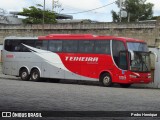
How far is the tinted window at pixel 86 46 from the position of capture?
28.3 metres

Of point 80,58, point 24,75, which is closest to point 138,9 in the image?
point 24,75

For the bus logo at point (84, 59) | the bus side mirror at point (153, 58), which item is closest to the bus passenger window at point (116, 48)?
the bus logo at point (84, 59)

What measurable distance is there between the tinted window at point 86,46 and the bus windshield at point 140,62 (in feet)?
10.2

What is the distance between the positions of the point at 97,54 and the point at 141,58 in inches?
114

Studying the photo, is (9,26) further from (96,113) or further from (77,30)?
(96,113)

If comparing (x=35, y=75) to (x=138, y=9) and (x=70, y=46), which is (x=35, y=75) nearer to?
(x=70, y=46)

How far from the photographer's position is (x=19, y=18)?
234ft

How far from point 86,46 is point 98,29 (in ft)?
19.9

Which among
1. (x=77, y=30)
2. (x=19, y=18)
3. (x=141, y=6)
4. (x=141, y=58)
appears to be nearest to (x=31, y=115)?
(x=141, y=58)

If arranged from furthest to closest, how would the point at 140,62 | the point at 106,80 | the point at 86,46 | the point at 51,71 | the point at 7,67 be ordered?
the point at 7,67, the point at 51,71, the point at 86,46, the point at 106,80, the point at 140,62

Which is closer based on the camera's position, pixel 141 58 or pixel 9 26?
pixel 141 58

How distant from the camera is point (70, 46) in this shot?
29531 millimetres

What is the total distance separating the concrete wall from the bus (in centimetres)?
410

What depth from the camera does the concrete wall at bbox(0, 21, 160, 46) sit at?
31475 mm
